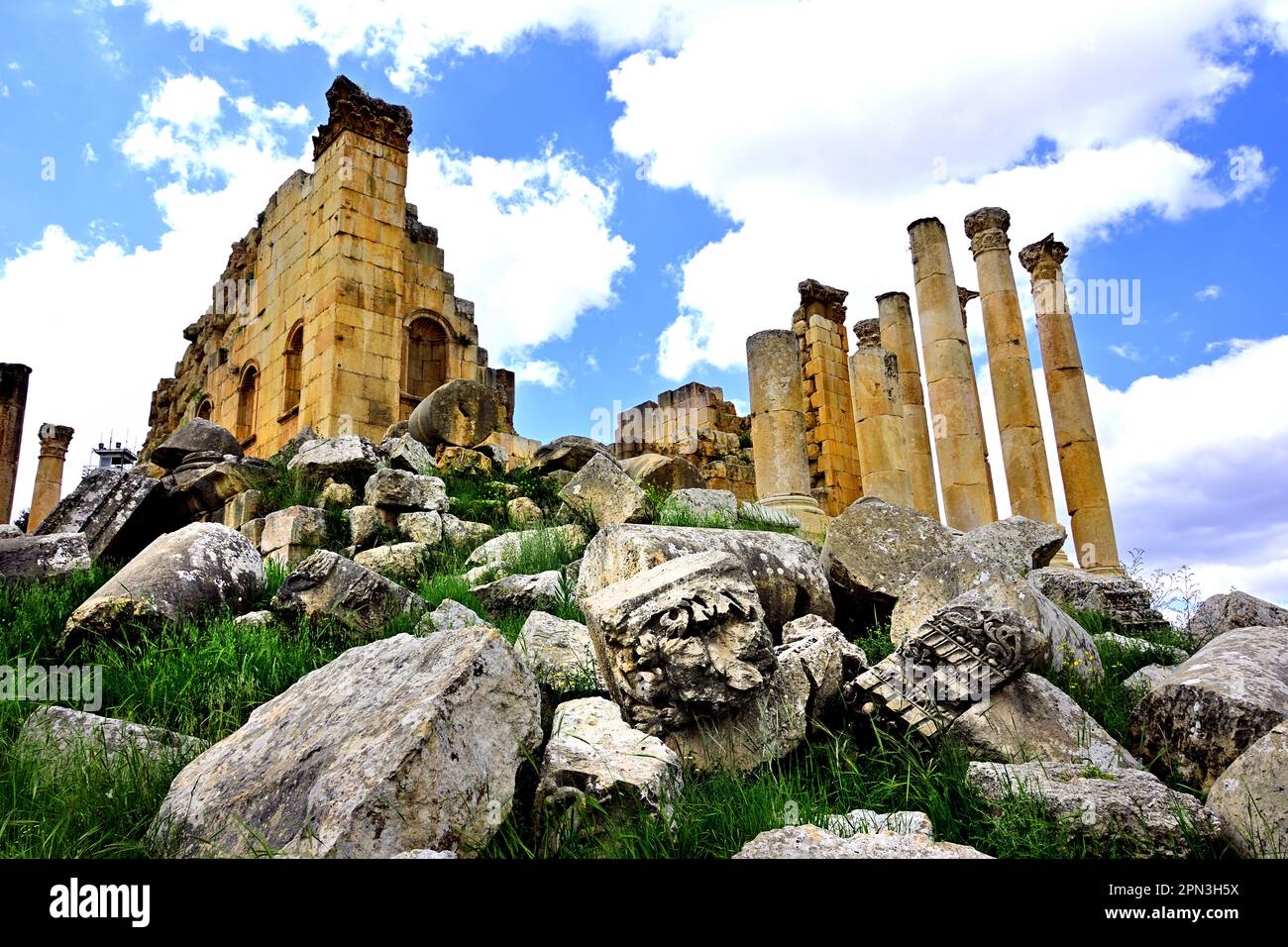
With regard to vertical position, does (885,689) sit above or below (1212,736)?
Answer: above

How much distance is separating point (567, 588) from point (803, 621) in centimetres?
186

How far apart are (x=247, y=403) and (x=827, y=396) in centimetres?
1141

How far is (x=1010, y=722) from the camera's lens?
12.3 feet

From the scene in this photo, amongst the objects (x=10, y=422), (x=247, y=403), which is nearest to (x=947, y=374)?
(x=247, y=403)

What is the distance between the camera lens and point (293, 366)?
14.6 metres

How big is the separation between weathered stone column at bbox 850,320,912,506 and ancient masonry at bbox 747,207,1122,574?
0.02 metres

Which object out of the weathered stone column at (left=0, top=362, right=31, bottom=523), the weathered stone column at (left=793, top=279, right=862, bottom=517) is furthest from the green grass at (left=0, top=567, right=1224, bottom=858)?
the weathered stone column at (left=0, top=362, right=31, bottom=523)

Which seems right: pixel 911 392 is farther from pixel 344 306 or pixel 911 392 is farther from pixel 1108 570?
pixel 344 306

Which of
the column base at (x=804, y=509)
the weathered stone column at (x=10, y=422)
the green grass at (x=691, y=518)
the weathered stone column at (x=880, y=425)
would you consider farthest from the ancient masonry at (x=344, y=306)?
the weathered stone column at (x=880, y=425)

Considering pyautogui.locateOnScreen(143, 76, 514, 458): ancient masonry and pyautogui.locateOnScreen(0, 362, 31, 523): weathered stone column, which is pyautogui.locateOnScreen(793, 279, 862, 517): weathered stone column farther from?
pyautogui.locateOnScreen(0, 362, 31, 523): weathered stone column

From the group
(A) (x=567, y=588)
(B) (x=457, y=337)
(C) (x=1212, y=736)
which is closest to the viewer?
(C) (x=1212, y=736)

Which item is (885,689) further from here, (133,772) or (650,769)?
(133,772)

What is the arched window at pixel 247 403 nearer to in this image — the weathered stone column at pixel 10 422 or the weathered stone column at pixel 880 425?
the weathered stone column at pixel 10 422
